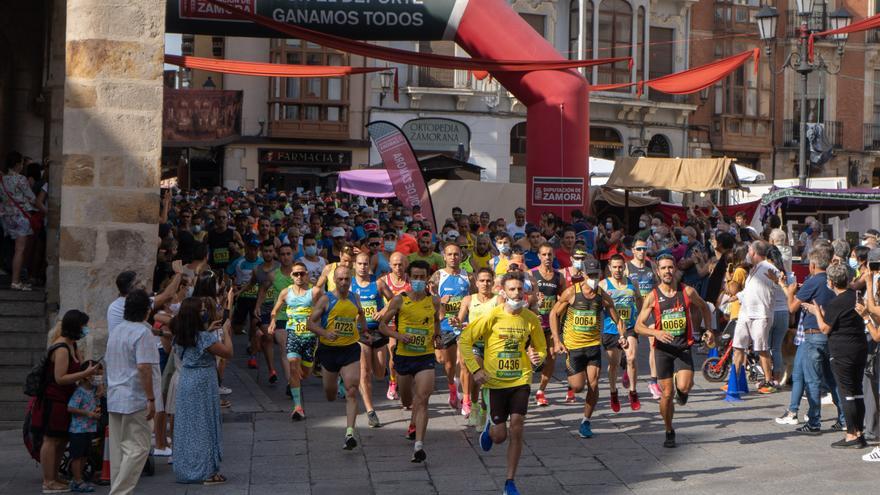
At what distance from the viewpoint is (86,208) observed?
1076cm

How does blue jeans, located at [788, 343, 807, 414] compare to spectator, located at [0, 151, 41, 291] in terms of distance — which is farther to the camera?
spectator, located at [0, 151, 41, 291]

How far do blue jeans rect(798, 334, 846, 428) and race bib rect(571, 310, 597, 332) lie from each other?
1969 mm

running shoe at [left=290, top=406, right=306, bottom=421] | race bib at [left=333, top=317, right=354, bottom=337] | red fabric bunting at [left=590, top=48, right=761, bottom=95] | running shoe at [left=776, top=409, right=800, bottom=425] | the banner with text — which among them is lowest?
running shoe at [left=290, top=406, right=306, bottom=421]

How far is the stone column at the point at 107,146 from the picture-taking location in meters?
10.7

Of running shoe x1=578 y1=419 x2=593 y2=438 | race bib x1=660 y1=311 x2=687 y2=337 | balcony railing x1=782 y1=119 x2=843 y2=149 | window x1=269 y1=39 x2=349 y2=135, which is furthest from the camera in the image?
balcony railing x1=782 y1=119 x2=843 y2=149

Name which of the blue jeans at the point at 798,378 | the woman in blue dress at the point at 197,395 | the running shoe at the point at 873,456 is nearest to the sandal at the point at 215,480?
the woman in blue dress at the point at 197,395

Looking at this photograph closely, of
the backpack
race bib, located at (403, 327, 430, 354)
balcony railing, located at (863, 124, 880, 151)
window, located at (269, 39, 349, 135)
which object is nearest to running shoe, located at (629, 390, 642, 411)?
race bib, located at (403, 327, 430, 354)

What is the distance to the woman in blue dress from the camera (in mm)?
9250

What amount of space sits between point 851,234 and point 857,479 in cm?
1387

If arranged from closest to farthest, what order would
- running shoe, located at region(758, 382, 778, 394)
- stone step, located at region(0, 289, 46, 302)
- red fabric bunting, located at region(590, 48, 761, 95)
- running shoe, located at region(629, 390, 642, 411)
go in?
running shoe, located at region(629, 390, 642, 411) < stone step, located at region(0, 289, 46, 302) < running shoe, located at region(758, 382, 778, 394) < red fabric bunting, located at region(590, 48, 761, 95)

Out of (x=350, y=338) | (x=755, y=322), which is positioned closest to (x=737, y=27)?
(x=755, y=322)

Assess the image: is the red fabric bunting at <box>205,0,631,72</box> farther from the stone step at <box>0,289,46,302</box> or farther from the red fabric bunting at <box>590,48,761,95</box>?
the stone step at <box>0,289,46,302</box>

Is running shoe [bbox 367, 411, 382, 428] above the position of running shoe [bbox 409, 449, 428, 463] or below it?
above

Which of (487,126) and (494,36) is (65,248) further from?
(487,126)
